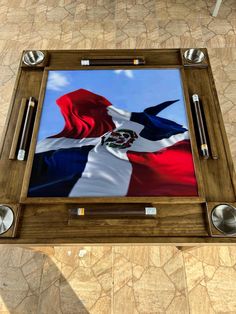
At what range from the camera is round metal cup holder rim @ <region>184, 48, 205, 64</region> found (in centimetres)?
149

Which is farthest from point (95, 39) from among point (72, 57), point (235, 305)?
point (235, 305)

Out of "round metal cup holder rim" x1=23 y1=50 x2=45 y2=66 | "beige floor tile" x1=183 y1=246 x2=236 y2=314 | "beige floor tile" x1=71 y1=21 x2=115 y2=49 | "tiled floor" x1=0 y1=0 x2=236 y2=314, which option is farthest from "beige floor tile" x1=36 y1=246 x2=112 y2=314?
"beige floor tile" x1=71 y1=21 x2=115 y2=49

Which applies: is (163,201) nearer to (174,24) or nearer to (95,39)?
(95,39)

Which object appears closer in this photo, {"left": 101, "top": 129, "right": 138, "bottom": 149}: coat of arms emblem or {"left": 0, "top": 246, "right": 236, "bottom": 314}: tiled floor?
{"left": 101, "top": 129, "right": 138, "bottom": 149}: coat of arms emblem

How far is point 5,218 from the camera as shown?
1.09 metres

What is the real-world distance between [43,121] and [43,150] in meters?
0.16

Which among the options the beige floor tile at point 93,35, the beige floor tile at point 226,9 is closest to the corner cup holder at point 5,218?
the beige floor tile at point 93,35

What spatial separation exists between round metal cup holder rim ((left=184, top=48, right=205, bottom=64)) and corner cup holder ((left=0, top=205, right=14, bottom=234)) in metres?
1.16

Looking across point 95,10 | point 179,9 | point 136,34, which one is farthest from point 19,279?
point 179,9

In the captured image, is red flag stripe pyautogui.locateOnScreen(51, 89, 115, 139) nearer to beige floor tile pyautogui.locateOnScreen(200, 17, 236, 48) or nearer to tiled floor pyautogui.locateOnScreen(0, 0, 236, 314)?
tiled floor pyautogui.locateOnScreen(0, 0, 236, 314)

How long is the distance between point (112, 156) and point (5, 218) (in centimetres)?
51

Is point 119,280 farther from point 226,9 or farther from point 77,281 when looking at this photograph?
point 226,9

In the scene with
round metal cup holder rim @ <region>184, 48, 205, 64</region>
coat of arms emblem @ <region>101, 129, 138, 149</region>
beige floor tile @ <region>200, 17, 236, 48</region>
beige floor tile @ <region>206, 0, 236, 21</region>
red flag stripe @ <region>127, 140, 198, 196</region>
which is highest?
beige floor tile @ <region>206, 0, 236, 21</region>

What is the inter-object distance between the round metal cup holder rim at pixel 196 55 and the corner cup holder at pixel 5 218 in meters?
1.16
